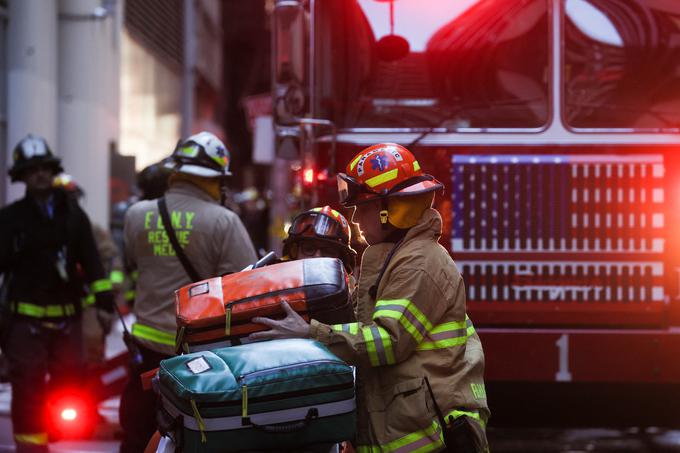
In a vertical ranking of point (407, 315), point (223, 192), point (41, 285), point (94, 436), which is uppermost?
point (223, 192)

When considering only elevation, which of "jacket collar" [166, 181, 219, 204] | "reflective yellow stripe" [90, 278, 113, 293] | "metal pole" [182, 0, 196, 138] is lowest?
"reflective yellow stripe" [90, 278, 113, 293]

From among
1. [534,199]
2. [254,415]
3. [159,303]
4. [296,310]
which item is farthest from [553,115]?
[254,415]

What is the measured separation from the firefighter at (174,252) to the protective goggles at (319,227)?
935 mm

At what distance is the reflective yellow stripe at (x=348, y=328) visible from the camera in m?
3.52

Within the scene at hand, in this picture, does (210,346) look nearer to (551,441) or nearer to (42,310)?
(42,310)

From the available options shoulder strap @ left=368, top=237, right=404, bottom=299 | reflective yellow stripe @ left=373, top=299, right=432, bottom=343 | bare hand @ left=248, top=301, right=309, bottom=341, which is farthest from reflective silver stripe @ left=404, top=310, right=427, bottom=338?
bare hand @ left=248, top=301, right=309, bottom=341

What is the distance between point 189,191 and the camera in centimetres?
542

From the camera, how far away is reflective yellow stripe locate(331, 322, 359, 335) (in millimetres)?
3520

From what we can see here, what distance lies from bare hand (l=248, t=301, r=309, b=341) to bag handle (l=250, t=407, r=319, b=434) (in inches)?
12.2

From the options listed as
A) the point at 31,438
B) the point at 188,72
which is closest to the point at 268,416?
the point at 31,438

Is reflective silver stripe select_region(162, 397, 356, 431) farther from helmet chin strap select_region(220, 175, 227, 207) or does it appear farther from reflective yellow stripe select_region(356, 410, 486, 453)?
helmet chin strap select_region(220, 175, 227, 207)

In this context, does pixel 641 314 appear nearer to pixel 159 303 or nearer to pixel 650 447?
pixel 650 447

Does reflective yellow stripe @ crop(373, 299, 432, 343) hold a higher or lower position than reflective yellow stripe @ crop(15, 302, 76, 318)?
higher

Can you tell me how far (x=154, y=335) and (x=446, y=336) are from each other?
6.82 ft
